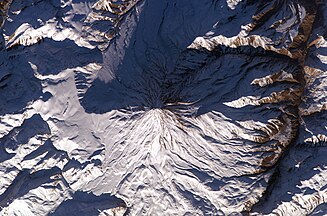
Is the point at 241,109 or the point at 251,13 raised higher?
the point at 251,13

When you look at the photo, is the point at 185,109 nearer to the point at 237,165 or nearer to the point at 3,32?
the point at 237,165

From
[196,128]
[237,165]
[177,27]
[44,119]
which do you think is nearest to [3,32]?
[44,119]

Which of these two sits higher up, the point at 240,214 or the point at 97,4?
the point at 97,4

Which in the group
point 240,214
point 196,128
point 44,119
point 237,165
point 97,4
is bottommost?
point 240,214

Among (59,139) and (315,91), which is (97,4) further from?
(315,91)

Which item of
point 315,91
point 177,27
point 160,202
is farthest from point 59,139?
point 315,91
